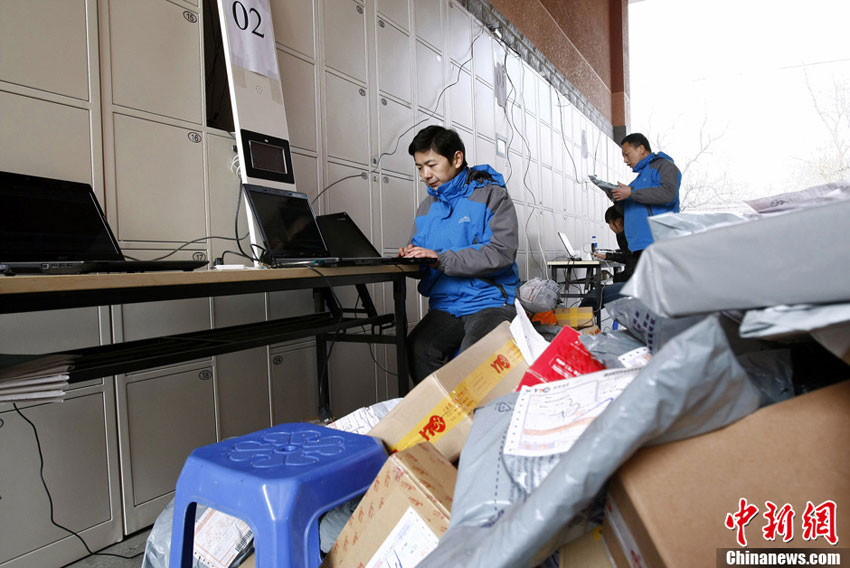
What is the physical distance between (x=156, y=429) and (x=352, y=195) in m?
1.23

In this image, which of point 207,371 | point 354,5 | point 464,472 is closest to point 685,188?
point 354,5

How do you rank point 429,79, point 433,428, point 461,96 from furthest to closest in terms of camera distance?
point 461,96 < point 429,79 < point 433,428

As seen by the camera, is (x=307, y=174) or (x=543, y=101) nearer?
(x=307, y=174)

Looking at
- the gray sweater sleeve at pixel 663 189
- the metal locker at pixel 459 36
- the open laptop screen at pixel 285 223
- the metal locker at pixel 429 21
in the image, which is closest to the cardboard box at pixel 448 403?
the open laptop screen at pixel 285 223

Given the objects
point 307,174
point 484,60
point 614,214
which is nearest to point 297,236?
point 307,174

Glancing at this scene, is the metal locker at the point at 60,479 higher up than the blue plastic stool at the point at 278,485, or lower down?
lower down

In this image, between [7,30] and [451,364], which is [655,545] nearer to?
[451,364]

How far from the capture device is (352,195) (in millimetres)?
2381

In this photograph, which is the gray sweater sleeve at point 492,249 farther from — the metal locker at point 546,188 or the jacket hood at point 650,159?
the metal locker at point 546,188

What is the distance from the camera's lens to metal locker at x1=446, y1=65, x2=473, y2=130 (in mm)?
3342

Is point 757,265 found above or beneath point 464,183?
Answer: beneath

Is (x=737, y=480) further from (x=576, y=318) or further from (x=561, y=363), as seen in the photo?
(x=576, y=318)

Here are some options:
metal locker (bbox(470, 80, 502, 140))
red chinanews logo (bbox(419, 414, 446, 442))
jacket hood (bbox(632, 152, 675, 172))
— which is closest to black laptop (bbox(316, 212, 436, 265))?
red chinanews logo (bbox(419, 414, 446, 442))

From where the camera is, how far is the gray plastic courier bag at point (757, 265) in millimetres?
443
